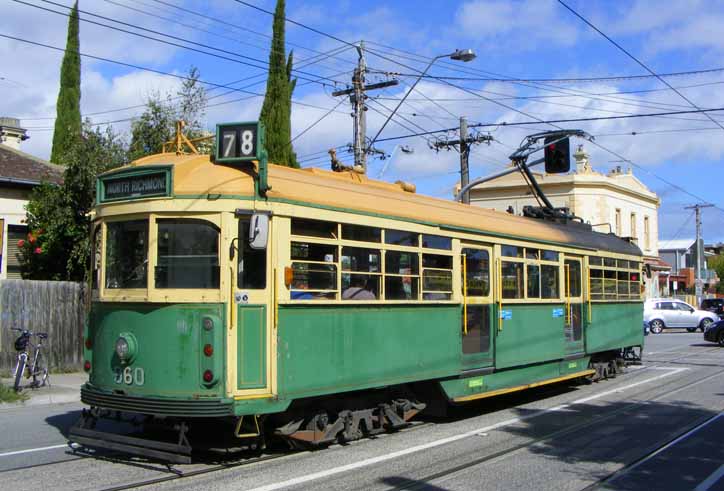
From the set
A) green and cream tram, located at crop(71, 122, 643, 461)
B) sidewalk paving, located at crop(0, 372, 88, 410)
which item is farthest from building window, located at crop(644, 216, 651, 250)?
green and cream tram, located at crop(71, 122, 643, 461)

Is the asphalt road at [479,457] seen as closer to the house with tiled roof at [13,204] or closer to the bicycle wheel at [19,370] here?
the bicycle wheel at [19,370]

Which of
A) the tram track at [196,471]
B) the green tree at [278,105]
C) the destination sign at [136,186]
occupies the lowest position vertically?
the tram track at [196,471]

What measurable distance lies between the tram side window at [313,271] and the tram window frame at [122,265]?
4.75 feet

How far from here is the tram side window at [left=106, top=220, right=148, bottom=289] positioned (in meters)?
7.54

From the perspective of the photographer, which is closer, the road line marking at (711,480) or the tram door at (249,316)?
the road line marking at (711,480)

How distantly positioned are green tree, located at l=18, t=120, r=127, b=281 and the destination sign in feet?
27.9

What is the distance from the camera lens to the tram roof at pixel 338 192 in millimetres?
7500

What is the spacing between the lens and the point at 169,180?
293 inches

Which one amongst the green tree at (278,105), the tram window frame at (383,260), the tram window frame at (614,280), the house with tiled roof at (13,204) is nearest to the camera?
the tram window frame at (383,260)

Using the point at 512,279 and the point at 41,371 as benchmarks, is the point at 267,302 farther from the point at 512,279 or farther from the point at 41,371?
the point at 41,371

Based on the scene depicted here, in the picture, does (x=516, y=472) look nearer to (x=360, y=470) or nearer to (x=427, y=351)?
(x=360, y=470)

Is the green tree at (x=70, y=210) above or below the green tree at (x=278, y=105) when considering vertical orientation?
below

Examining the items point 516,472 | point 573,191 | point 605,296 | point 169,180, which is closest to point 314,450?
point 516,472

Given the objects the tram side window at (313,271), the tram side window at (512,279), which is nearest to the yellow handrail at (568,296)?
the tram side window at (512,279)
